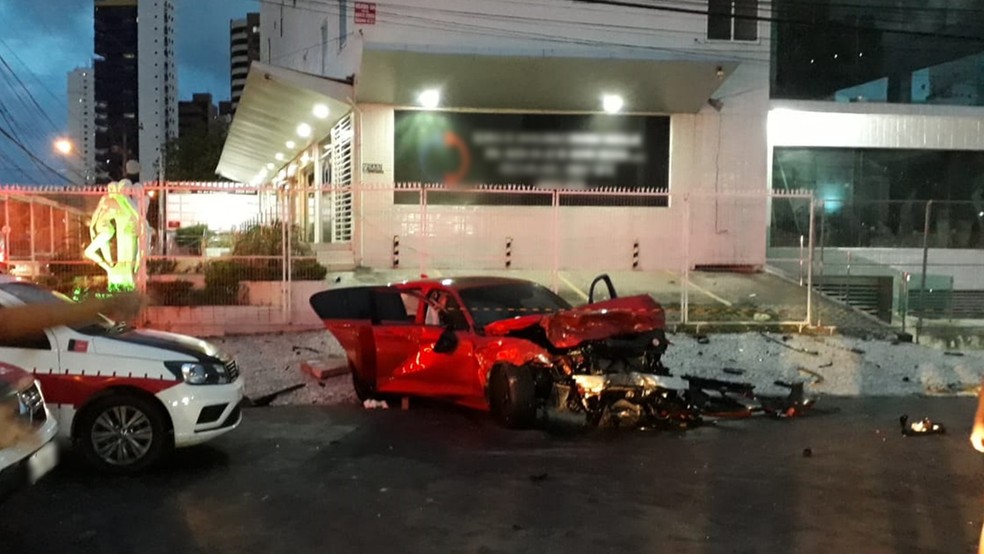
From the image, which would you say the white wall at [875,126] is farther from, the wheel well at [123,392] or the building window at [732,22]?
the wheel well at [123,392]

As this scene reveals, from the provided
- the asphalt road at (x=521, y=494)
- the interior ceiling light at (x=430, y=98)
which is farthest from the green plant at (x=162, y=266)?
the interior ceiling light at (x=430, y=98)

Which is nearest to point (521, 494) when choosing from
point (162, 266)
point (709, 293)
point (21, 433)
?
point (21, 433)

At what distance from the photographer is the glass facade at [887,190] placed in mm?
20938

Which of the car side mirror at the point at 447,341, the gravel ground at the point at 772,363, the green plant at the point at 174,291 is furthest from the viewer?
the green plant at the point at 174,291

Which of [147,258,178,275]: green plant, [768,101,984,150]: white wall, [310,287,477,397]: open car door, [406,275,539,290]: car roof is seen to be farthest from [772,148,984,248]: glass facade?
[147,258,178,275]: green plant

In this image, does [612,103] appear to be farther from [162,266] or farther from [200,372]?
[200,372]

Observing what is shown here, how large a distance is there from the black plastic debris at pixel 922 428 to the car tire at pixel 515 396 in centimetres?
360

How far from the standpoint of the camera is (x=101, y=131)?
117250 millimetres

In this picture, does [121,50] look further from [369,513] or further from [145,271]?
[369,513]

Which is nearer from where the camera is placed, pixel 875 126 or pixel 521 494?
pixel 521 494

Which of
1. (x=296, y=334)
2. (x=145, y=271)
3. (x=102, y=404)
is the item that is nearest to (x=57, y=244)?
(x=145, y=271)

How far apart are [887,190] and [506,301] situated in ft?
51.5

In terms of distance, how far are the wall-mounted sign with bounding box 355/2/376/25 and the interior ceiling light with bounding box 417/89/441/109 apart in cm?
177

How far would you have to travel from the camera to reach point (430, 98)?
18.8 metres
